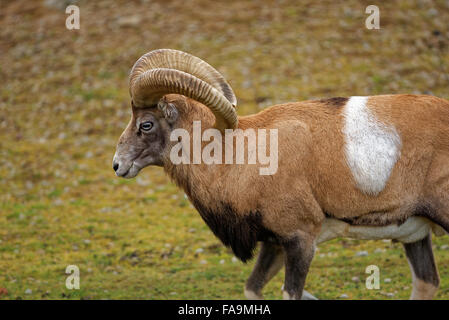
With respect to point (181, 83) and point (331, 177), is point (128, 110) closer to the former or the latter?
point (181, 83)

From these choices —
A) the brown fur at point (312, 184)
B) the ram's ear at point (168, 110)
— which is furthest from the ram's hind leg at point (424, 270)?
the ram's ear at point (168, 110)

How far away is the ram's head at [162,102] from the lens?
8.37 metres

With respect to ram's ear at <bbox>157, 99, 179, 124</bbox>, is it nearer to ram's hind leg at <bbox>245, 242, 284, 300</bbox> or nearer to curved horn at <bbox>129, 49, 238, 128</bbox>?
curved horn at <bbox>129, 49, 238, 128</bbox>

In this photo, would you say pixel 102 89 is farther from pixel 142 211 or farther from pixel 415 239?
pixel 415 239

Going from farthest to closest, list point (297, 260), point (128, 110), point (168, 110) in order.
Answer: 1. point (128, 110)
2. point (168, 110)
3. point (297, 260)

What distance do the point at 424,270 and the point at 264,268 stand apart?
219 cm

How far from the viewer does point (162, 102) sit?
8.73 metres

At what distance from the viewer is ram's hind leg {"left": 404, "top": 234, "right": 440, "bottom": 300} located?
9195mm

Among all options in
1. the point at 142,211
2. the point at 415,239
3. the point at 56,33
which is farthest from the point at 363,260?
the point at 56,33

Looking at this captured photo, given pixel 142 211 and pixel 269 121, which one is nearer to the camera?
pixel 269 121

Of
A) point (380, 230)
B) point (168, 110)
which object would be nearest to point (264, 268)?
point (380, 230)

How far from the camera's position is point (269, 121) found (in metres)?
8.81

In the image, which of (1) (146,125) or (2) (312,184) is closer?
(2) (312,184)

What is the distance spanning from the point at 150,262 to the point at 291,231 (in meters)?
5.07
